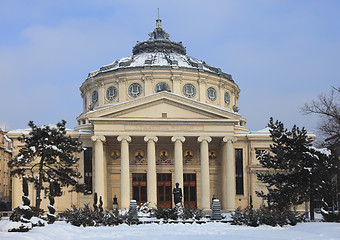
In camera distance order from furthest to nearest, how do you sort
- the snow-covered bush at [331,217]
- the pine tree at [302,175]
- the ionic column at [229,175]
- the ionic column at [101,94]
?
the ionic column at [101,94], the ionic column at [229,175], the pine tree at [302,175], the snow-covered bush at [331,217]

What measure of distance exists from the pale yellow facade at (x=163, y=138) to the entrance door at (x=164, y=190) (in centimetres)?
13

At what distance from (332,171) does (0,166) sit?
5829cm

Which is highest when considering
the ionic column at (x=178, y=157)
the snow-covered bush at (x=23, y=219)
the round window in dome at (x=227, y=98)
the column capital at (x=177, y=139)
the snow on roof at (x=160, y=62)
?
the snow on roof at (x=160, y=62)

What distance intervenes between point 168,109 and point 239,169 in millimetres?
13798

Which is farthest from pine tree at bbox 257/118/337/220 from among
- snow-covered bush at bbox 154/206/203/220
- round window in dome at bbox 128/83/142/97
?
round window in dome at bbox 128/83/142/97

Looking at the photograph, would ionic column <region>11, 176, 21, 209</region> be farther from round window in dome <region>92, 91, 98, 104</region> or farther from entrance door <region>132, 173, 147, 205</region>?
round window in dome <region>92, 91, 98, 104</region>

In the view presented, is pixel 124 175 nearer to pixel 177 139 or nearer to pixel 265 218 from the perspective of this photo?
pixel 177 139

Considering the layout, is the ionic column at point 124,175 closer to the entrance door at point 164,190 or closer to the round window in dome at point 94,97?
the entrance door at point 164,190

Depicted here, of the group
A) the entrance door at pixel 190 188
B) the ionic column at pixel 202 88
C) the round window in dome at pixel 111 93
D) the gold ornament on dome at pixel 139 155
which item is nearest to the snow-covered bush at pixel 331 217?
the entrance door at pixel 190 188

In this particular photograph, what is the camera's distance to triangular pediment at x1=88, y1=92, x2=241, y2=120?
205 ft

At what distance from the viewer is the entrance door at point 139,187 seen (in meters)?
67.4

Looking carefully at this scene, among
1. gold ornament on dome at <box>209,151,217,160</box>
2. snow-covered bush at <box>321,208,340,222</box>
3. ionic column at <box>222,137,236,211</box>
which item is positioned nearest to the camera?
snow-covered bush at <box>321,208,340,222</box>

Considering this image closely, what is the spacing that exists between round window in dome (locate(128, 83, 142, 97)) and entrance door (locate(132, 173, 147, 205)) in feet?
41.6

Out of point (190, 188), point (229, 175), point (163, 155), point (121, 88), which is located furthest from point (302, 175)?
point (121, 88)
